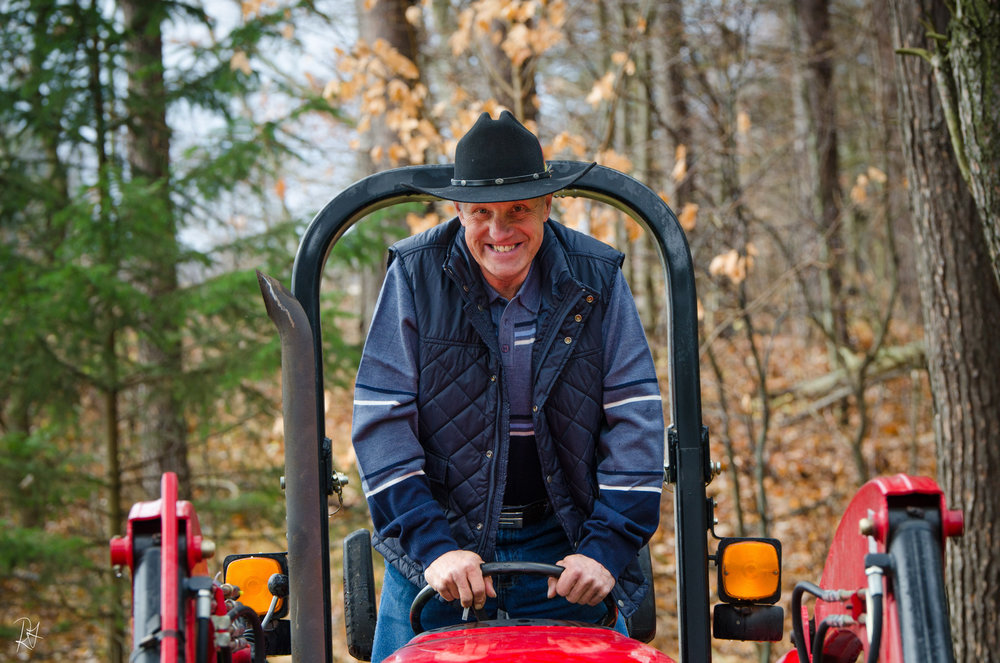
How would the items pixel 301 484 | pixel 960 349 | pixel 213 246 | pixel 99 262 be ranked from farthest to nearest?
pixel 213 246 → pixel 99 262 → pixel 960 349 → pixel 301 484

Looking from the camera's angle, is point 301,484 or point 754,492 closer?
point 301,484

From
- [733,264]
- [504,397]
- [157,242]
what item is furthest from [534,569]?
[157,242]

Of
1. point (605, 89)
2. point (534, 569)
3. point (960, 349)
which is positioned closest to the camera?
point (534, 569)

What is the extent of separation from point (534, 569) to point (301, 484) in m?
0.65

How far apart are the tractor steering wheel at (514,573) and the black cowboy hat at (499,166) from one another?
0.96 m

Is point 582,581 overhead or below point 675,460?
below

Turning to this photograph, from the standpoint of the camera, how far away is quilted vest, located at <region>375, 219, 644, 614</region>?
2623mm

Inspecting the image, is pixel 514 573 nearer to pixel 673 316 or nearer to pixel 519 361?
pixel 519 361

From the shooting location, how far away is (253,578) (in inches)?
105

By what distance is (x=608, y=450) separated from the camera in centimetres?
268

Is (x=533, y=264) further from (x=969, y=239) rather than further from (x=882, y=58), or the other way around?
(x=882, y=58)

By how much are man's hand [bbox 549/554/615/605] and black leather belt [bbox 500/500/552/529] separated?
0.28m

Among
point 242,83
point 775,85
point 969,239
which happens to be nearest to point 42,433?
point 242,83

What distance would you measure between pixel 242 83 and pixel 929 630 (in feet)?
21.7
